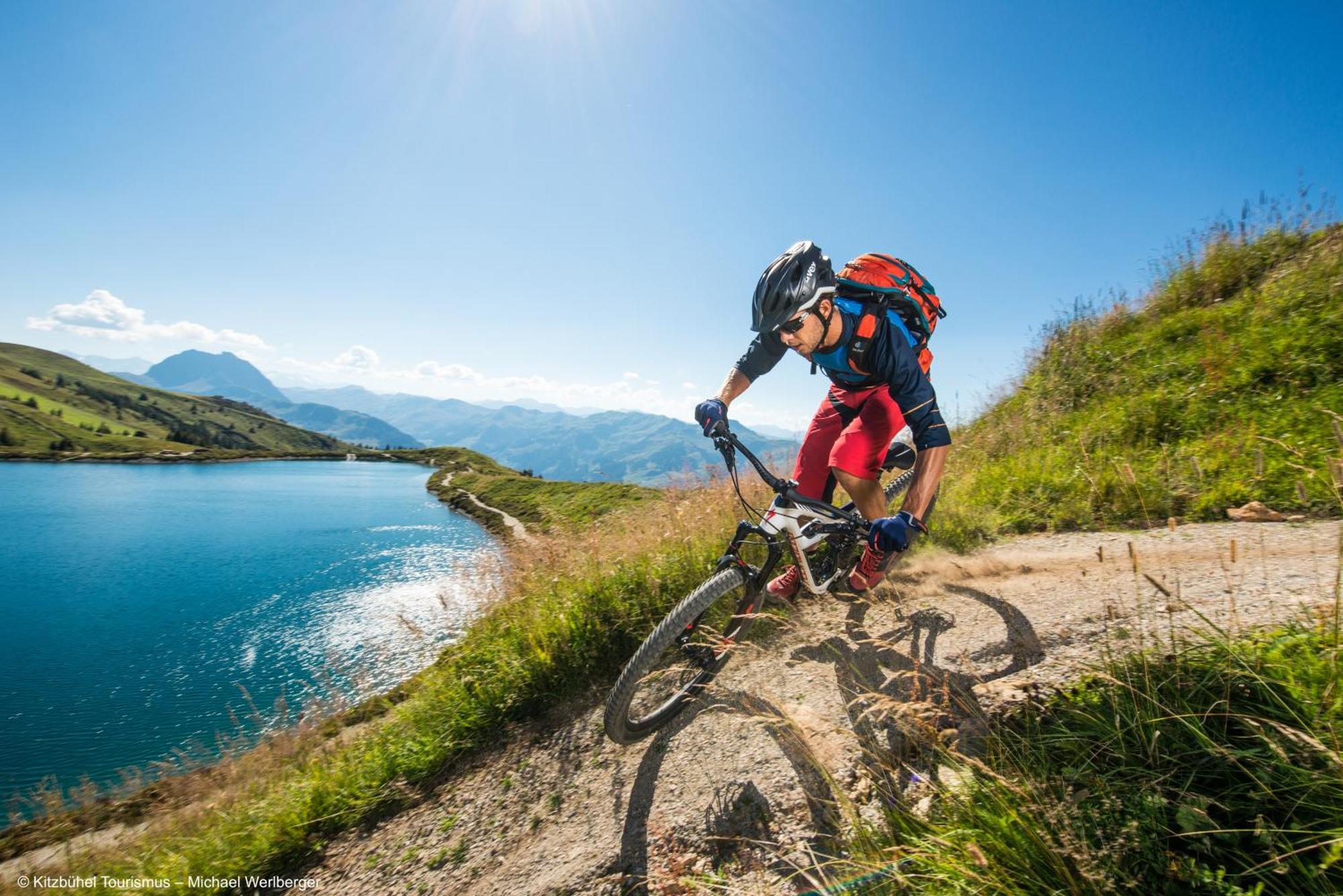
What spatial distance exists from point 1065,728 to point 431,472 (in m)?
118

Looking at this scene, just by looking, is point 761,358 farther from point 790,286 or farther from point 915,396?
point 915,396

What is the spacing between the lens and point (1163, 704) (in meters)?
2.16

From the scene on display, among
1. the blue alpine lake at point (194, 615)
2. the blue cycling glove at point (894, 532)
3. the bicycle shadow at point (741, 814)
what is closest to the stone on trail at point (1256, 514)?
the blue cycling glove at point (894, 532)

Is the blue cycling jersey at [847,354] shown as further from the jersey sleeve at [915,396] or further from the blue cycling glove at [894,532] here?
the blue cycling glove at [894,532]

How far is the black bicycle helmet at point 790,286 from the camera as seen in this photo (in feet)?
12.4

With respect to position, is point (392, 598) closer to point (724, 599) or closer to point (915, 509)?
point (724, 599)

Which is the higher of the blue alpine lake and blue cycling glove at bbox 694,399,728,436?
blue cycling glove at bbox 694,399,728,436

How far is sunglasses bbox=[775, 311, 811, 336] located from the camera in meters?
3.82

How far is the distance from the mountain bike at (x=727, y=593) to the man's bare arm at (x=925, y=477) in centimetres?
38

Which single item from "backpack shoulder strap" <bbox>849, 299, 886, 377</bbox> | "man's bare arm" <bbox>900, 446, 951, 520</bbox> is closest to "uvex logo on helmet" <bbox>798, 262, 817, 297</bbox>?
"backpack shoulder strap" <bbox>849, 299, 886, 377</bbox>

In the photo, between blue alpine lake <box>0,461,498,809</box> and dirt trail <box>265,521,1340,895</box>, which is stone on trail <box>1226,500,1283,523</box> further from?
blue alpine lake <box>0,461,498,809</box>

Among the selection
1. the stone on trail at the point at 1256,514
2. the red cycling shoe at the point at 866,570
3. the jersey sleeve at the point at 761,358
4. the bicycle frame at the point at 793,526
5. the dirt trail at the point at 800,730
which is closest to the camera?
the dirt trail at the point at 800,730

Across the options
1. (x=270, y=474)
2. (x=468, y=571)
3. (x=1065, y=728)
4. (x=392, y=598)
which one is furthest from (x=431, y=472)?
(x=1065, y=728)

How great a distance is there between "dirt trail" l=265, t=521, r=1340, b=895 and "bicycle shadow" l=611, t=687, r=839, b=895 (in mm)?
11
